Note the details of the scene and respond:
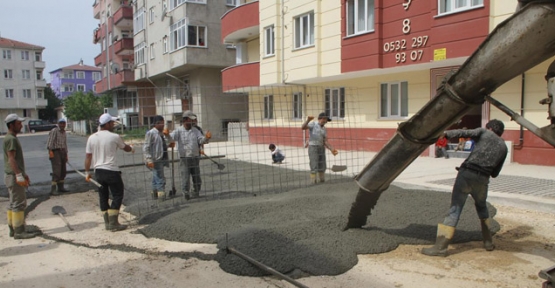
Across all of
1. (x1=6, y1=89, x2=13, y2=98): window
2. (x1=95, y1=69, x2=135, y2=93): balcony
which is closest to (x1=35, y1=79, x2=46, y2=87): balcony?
(x1=6, y1=89, x2=13, y2=98): window

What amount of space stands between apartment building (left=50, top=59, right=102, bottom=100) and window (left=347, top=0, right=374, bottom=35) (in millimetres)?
87248

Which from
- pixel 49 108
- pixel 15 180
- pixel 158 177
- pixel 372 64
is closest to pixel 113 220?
pixel 15 180

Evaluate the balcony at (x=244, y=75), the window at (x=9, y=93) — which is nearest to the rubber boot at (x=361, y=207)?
the balcony at (x=244, y=75)

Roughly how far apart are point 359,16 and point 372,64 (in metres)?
2.05

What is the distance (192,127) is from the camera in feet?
25.5

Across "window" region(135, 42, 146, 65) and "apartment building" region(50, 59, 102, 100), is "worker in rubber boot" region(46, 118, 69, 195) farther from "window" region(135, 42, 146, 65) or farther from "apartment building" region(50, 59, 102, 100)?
"apartment building" region(50, 59, 102, 100)

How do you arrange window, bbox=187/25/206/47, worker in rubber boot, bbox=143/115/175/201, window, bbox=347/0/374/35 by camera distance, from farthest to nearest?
window, bbox=187/25/206/47 → window, bbox=347/0/374/35 → worker in rubber boot, bbox=143/115/175/201

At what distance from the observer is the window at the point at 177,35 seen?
2734 cm

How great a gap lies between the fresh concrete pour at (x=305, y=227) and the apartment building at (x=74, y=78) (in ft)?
310

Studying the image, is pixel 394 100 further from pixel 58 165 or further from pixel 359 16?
pixel 58 165

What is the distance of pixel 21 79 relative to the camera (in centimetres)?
6625

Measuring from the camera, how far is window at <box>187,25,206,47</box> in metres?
27.1

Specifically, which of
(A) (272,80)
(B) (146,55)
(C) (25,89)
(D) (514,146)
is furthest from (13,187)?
(C) (25,89)

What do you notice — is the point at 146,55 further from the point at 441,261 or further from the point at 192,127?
the point at 441,261
